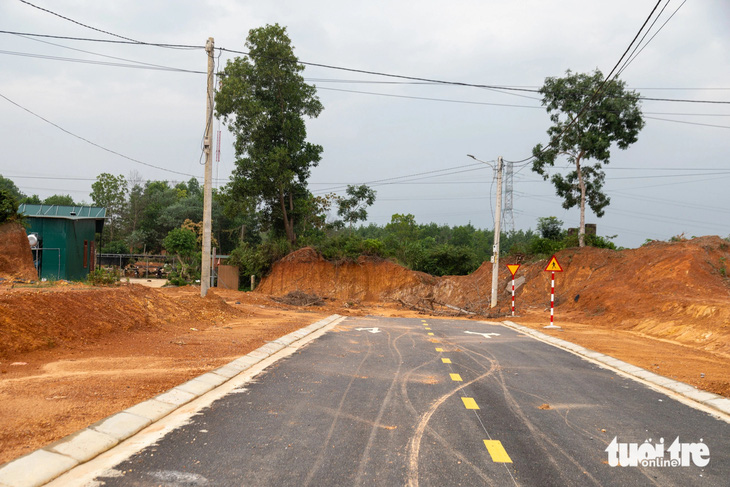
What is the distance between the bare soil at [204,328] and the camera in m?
5.95

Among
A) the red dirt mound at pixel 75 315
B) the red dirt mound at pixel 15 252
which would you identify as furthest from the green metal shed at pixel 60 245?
the red dirt mound at pixel 75 315

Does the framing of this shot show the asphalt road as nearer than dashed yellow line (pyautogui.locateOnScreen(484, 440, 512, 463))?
Yes

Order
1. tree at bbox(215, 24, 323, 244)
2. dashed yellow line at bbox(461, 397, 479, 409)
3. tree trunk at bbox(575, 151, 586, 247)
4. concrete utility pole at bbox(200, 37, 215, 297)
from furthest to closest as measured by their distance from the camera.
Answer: tree at bbox(215, 24, 323, 244) → tree trunk at bbox(575, 151, 586, 247) → concrete utility pole at bbox(200, 37, 215, 297) → dashed yellow line at bbox(461, 397, 479, 409)

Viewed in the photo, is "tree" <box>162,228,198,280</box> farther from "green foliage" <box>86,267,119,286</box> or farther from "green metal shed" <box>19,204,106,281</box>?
"green foliage" <box>86,267,119,286</box>

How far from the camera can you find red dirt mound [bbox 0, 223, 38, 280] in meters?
16.8

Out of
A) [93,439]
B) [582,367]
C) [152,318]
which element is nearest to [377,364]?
[582,367]

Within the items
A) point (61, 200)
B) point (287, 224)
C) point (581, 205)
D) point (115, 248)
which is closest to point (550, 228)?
point (581, 205)

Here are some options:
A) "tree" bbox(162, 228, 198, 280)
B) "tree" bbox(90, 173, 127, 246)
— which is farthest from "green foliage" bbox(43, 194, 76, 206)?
"tree" bbox(162, 228, 198, 280)

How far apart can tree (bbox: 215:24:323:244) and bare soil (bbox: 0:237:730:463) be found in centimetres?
1100

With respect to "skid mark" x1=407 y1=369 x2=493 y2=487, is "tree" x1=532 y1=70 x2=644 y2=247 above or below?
above

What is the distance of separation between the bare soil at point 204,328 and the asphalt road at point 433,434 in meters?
1.34

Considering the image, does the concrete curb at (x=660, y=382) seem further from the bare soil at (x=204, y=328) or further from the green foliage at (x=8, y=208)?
the green foliage at (x=8, y=208)

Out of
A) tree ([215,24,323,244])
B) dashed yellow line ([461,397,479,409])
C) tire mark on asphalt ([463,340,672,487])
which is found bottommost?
dashed yellow line ([461,397,479,409])

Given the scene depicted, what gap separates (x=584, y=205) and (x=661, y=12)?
766 inches
